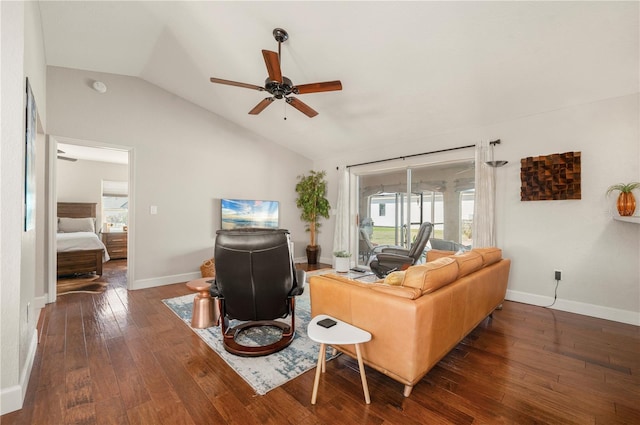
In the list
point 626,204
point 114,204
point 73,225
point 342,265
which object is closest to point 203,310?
point 342,265

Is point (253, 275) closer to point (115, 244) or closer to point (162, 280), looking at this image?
point (162, 280)

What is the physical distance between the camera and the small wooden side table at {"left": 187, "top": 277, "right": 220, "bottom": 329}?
2691 millimetres

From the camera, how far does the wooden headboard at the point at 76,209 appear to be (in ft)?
20.4

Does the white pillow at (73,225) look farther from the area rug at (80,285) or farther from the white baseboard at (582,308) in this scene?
the white baseboard at (582,308)

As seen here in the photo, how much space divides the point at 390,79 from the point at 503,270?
265cm

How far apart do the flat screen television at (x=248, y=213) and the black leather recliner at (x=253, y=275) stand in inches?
116

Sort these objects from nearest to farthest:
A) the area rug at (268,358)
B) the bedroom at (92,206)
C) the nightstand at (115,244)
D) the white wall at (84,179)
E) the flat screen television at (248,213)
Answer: the area rug at (268,358)
the bedroom at (92,206)
the flat screen television at (248,213)
the white wall at (84,179)
the nightstand at (115,244)

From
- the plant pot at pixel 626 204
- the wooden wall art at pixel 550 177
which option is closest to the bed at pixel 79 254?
the wooden wall art at pixel 550 177

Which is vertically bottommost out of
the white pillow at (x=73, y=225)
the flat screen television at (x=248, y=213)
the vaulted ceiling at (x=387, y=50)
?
the white pillow at (x=73, y=225)

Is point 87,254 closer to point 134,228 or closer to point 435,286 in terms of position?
point 134,228

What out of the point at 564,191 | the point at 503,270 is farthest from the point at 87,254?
the point at 564,191

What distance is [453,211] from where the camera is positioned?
4656 millimetres

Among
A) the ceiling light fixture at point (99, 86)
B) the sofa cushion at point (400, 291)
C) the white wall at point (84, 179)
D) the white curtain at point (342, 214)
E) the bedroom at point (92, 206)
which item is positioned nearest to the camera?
the sofa cushion at point (400, 291)

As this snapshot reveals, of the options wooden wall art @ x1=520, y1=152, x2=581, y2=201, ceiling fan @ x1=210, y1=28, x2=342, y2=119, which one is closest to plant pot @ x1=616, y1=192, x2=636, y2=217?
wooden wall art @ x1=520, y1=152, x2=581, y2=201
